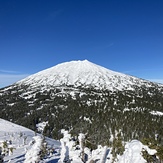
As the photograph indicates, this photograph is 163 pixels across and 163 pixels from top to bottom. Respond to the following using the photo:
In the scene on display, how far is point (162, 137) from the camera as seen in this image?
156750mm

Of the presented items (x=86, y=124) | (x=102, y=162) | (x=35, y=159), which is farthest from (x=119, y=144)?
(x=86, y=124)

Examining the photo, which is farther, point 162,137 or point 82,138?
point 162,137

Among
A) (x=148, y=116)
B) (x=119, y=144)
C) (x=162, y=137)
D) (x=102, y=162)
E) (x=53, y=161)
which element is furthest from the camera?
(x=148, y=116)

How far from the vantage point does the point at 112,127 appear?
177000 mm

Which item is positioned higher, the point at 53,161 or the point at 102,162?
the point at 102,162

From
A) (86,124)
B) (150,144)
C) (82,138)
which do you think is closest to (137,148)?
(150,144)

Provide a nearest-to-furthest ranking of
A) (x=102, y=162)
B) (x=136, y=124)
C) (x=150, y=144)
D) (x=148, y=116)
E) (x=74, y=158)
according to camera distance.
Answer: (x=102, y=162) < (x=150, y=144) < (x=74, y=158) < (x=136, y=124) < (x=148, y=116)

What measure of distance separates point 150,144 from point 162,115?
189m

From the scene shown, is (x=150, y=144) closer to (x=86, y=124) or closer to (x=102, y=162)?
(x=102, y=162)

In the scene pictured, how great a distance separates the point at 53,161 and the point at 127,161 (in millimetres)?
20229

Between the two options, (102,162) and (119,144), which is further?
(119,144)

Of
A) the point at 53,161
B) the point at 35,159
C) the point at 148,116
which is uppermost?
the point at 148,116

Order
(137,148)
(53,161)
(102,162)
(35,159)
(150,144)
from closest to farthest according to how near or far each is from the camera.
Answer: (102,162)
(35,159)
(150,144)
(137,148)
(53,161)

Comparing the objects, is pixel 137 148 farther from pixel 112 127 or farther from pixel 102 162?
pixel 112 127
